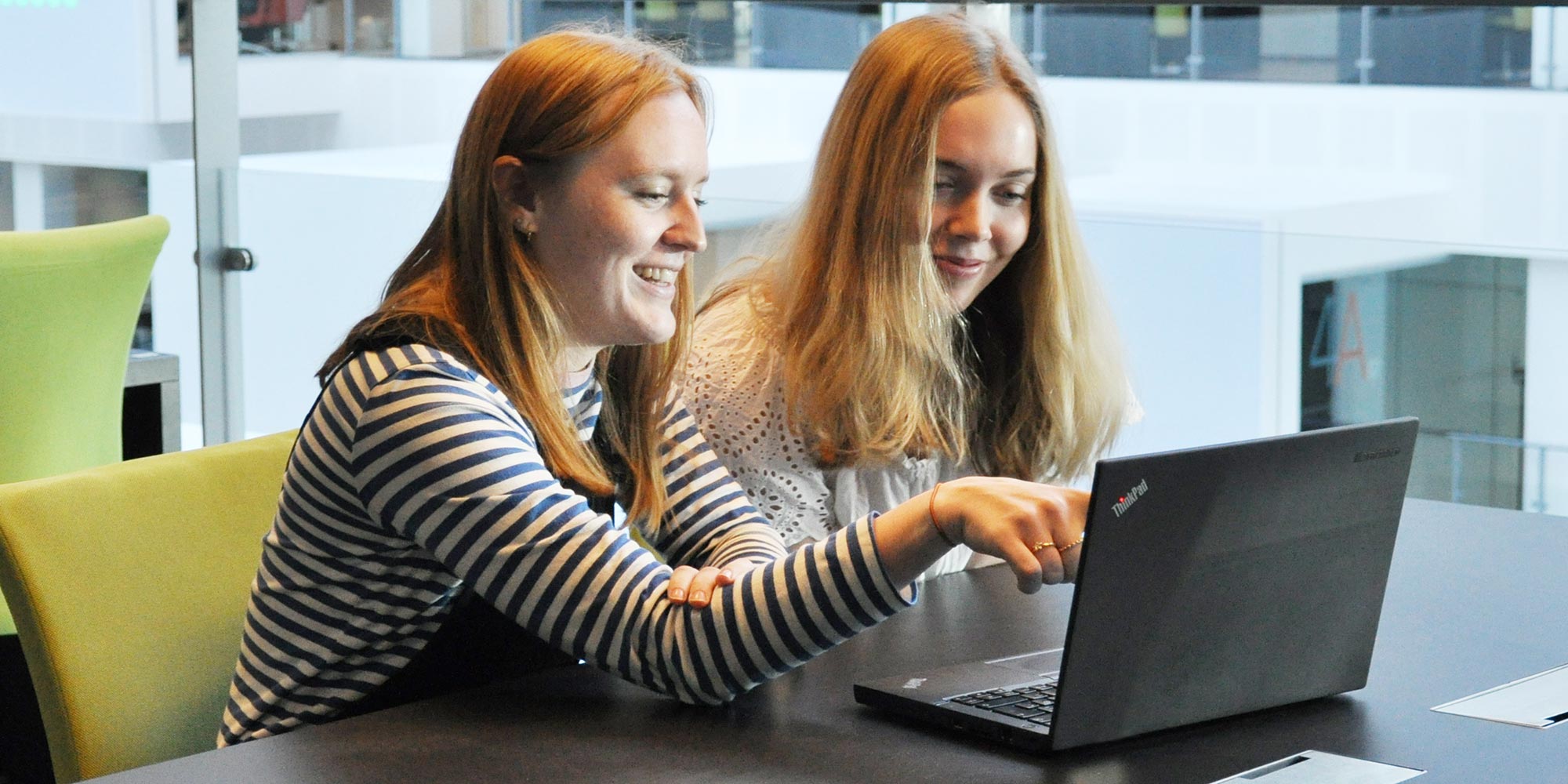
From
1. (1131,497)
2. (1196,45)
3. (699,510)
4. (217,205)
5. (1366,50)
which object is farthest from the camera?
(1196,45)

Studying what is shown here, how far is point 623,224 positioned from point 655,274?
55mm

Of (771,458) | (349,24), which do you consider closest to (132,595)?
(771,458)

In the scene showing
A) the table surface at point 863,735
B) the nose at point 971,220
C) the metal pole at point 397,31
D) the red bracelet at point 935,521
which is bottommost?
the table surface at point 863,735

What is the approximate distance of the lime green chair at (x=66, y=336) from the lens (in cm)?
234

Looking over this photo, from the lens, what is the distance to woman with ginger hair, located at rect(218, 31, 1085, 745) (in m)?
1.09

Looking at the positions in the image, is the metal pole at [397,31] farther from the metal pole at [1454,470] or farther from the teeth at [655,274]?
the teeth at [655,274]

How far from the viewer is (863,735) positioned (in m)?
1.03

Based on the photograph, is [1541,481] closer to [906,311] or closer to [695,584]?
[906,311]

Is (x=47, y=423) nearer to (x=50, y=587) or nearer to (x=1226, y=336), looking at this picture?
(x=50, y=587)

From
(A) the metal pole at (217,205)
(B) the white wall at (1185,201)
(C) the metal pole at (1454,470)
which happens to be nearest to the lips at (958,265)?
(B) the white wall at (1185,201)

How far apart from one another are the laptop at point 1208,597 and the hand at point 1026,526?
49 mm

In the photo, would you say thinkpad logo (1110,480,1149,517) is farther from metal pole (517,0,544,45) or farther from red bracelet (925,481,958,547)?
metal pole (517,0,544,45)

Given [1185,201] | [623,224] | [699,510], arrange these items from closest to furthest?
[623,224], [699,510], [1185,201]

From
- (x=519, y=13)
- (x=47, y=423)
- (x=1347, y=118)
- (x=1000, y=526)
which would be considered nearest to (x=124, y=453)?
(x=47, y=423)
